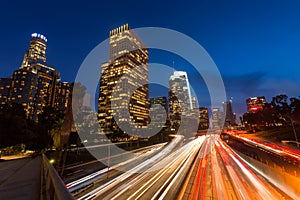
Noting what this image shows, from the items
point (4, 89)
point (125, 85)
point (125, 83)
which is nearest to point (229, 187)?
point (125, 85)

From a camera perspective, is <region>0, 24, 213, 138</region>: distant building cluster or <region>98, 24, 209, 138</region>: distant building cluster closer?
<region>0, 24, 213, 138</region>: distant building cluster

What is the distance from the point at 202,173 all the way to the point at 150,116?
563 feet

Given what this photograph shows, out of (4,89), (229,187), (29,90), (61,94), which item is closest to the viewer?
(229,187)

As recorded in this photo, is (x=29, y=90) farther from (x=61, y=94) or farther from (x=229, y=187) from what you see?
(x=229, y=187)

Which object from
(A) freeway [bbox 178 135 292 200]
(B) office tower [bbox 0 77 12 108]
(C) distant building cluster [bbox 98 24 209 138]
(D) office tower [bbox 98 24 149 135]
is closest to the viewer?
(A) freeway [bbox 178 135 292 200]

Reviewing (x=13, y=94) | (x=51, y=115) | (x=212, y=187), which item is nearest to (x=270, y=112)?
(x=212, y=187)

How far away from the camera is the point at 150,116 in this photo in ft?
634

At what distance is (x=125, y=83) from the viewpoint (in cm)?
16175

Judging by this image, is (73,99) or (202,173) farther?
(202,173)

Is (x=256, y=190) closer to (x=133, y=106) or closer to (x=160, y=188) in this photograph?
(x=160, y=188)

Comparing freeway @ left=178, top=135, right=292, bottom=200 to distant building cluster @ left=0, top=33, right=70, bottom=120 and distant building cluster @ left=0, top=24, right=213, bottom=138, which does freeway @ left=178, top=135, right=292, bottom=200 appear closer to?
distant building cluster @ left=0, top=24, right=213, bottom=138

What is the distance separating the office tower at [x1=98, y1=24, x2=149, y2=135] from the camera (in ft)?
523

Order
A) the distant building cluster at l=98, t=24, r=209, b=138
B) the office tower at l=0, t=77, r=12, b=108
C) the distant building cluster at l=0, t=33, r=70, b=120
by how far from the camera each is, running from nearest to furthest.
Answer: the distant building cluster at l=0, t=33, r=70, b=120
the distant building cluster at l=98, t=24, r=209, b=138
the office tower at l=0, t=77, r=12, b=108

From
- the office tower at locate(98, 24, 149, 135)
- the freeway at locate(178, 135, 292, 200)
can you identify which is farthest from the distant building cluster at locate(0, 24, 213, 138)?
the freeway at locate(178, 135, 292, 200)
